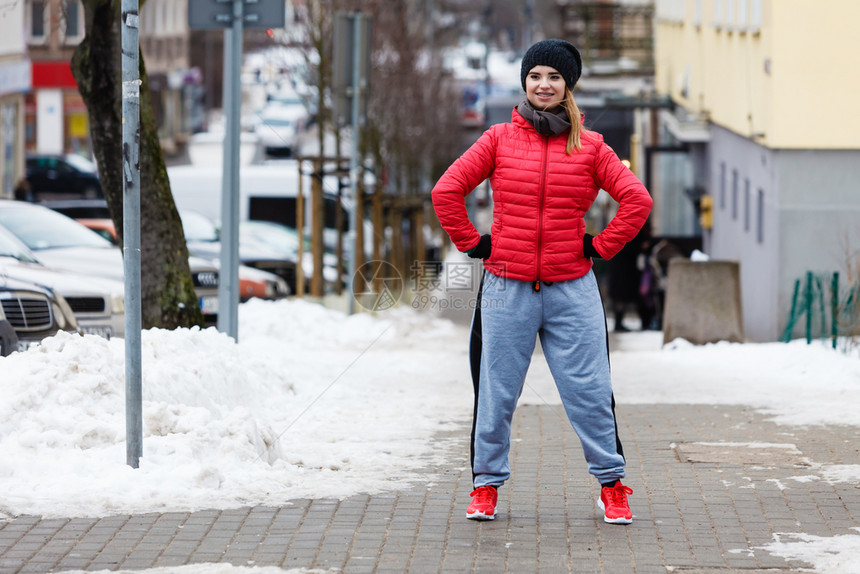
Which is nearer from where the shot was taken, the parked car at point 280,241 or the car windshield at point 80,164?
the parked car at point 280,241

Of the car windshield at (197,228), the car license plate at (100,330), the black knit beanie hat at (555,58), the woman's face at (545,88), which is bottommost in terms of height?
the car license plate at (100,330)

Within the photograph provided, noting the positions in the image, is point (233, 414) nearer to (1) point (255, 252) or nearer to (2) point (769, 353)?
(2) point (769, 353)

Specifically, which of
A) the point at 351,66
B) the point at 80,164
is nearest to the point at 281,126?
the point at 80,164

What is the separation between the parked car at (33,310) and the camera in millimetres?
9938

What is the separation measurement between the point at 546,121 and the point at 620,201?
1.40 feet

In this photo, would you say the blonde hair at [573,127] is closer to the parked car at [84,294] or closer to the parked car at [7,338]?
the parked car at [7,338]

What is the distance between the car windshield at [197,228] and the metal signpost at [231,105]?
9541mm

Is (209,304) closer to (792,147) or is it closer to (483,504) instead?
(792,147)

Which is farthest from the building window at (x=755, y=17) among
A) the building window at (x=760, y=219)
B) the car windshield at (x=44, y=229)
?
the car windshield at (x=44, y=229)

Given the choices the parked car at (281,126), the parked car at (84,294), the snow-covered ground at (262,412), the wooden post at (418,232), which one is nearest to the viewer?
the snow-covered ground at (262,412)

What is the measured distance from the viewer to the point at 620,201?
5.59 m

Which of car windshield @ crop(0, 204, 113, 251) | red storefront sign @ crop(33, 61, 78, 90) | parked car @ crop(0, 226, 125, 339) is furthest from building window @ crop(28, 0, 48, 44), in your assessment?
parked car @ crop(0, 226, 125, 339)

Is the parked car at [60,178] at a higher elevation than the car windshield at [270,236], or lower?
higher

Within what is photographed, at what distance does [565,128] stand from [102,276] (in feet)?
28.7
